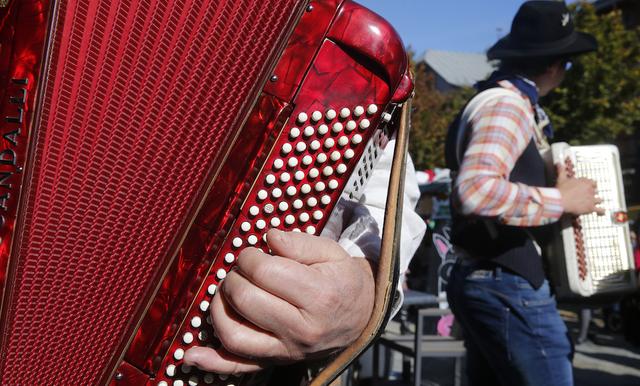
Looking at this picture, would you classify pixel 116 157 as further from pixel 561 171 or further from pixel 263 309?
pixel 561 171

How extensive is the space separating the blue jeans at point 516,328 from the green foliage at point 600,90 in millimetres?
13368

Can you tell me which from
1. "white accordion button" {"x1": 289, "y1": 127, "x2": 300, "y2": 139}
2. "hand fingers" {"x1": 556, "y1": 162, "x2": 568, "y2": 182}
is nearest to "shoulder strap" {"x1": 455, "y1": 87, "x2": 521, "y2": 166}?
"hand fingers" {"x1": 556, "y1": 162, "x2": 568, "y2": 182}

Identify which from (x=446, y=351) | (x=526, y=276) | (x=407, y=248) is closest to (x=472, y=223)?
(x=526, y=276)

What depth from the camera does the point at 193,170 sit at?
40.7 inches

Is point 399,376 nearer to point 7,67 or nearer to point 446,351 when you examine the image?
point 446,351

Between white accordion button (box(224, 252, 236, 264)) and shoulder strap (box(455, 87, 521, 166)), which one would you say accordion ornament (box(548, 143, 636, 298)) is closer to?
shoulder strap (box(455, 87, 521, 166))

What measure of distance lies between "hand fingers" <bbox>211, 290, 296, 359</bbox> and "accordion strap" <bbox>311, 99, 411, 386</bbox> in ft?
0.38

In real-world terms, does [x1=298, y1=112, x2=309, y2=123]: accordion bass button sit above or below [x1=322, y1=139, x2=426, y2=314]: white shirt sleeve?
above

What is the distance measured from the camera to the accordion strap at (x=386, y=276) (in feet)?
3.39

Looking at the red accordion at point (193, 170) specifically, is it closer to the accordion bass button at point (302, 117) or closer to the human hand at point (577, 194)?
the accordion bass button at point (302, 117)

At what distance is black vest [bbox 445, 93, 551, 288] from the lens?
2170mm

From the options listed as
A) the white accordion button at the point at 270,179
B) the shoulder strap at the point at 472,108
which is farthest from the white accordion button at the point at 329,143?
the shoulder strap at the point at 472,108

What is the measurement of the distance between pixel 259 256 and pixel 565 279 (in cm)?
166

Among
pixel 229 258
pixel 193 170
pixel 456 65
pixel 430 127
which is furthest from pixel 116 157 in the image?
pixel 456 65
